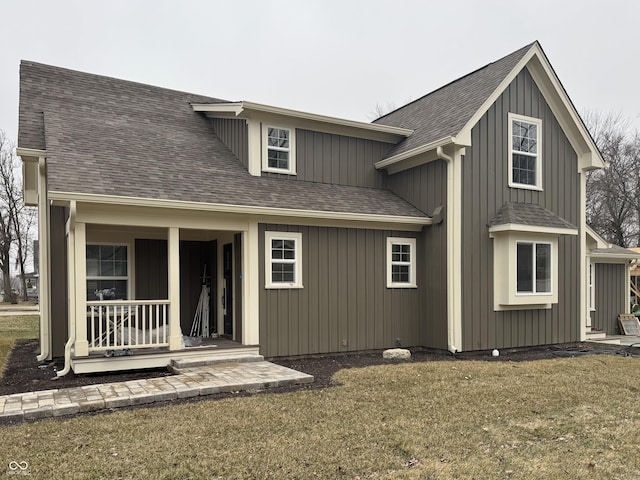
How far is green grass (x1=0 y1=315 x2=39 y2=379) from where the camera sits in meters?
11.3

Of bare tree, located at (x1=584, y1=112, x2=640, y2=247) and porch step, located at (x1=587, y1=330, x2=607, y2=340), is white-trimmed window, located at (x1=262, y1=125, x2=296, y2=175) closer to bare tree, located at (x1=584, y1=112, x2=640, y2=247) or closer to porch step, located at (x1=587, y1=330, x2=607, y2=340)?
porch step, located at (x1=587, y1=330, x2=607, y2=340)

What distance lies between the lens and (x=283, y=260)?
9.73 meters

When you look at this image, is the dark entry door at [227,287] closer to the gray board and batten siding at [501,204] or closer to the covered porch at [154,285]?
the covered porch at [154,285]

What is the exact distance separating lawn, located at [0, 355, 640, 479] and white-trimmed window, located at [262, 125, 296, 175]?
5.46 m

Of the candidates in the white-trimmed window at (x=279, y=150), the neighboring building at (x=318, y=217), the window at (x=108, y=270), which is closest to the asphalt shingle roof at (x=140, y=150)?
the neighboring building at (x=318, y=217)

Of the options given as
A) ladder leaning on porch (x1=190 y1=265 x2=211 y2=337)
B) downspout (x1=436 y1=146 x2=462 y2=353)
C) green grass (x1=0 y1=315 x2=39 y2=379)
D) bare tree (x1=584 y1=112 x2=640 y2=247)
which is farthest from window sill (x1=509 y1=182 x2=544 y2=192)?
bare tree (x1=584 y1=112 x2=640 y2=247)

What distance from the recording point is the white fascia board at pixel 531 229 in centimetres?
1042

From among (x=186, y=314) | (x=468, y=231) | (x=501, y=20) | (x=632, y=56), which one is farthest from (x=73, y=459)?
(x=632, y=56)

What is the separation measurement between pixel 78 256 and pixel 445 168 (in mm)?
7175

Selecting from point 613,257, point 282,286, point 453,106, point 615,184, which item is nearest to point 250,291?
point 282,286

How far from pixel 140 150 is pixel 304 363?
520 cm

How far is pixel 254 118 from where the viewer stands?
419 inches

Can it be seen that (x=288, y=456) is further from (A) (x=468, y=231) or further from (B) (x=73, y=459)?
(A) (x=468, y=231)

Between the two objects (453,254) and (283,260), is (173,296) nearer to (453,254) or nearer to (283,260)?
(283,260)
